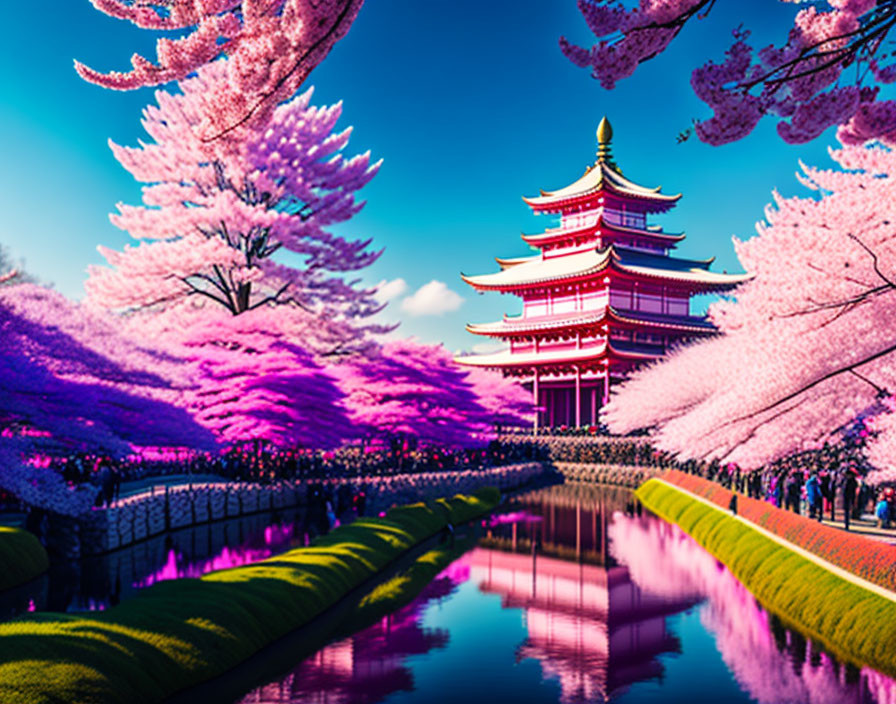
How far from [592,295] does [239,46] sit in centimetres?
5412

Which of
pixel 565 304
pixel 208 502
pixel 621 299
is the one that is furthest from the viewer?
pixel 565 304

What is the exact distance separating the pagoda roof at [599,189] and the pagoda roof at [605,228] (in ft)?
7.82

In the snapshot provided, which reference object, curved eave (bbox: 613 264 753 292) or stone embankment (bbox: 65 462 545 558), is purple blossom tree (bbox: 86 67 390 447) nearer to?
stone embankment (bbox: 65 462 545 558)

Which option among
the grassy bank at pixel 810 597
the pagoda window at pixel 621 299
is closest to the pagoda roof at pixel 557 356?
the pagoda window at pixel 621 299

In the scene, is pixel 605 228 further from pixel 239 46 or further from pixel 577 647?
pixel 239 46

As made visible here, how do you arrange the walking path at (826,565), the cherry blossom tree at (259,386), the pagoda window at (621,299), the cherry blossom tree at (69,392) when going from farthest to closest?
the pagoda window at (621,299), the cherry blossom tree at (259,386), the cherry blossom tree at (69,392), the walking path at (826,565)

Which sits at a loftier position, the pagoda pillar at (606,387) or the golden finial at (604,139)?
the golden finial at (604,139)

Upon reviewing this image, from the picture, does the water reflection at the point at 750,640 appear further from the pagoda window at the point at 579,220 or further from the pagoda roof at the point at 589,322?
the pagoda window at the point at 579,220

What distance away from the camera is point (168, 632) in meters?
12.4

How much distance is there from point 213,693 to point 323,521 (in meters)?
18.0

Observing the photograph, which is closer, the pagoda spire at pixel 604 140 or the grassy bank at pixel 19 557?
the grassy bank at pixel 19 557

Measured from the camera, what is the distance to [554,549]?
27.3m

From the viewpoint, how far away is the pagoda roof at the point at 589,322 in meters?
54.4

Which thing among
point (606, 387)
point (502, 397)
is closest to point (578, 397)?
point (606, 387)
